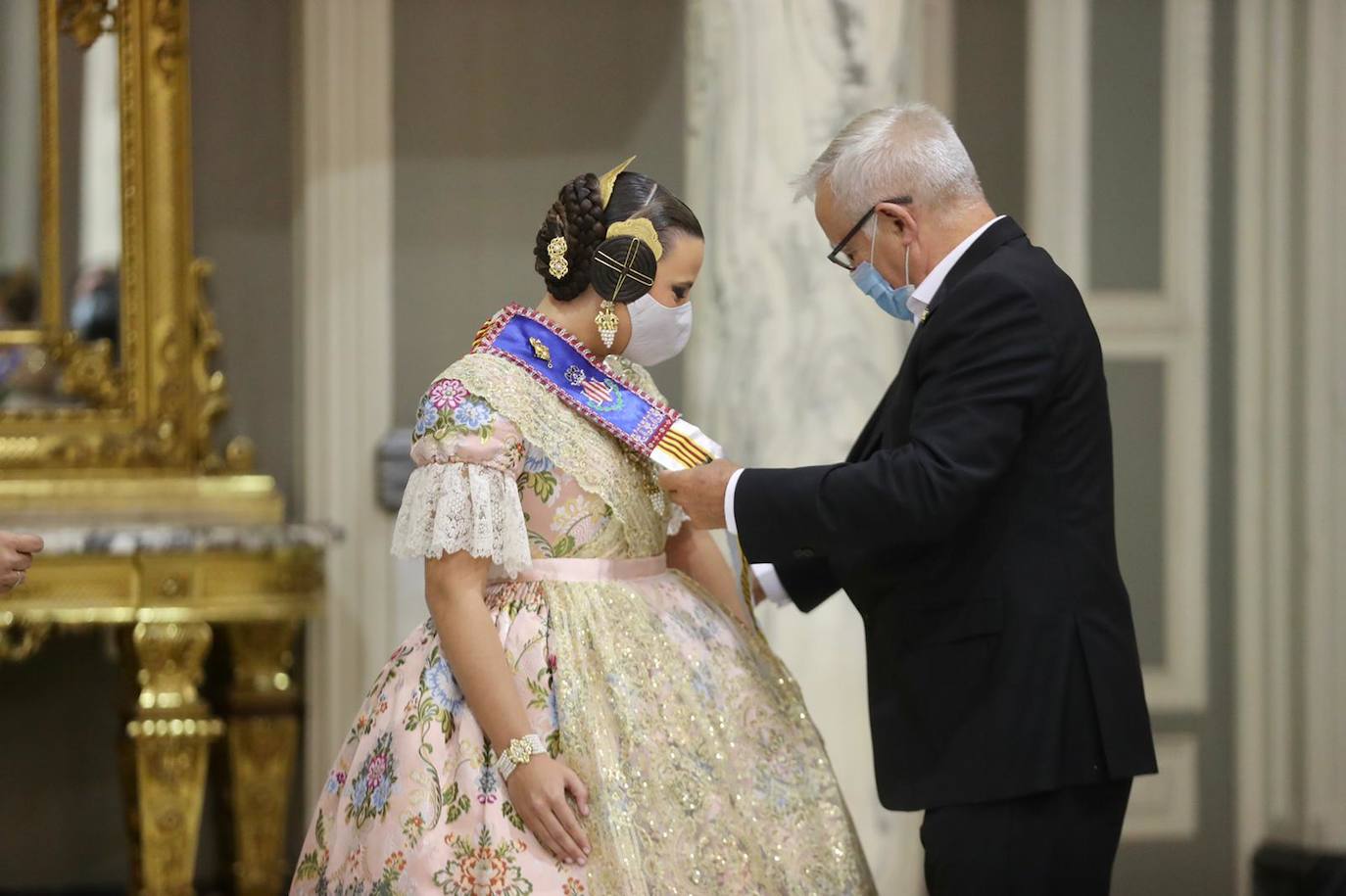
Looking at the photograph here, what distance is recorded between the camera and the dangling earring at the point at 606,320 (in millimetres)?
2191

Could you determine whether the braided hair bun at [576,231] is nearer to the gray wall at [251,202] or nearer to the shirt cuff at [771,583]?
the shirt cuff at [771,583]

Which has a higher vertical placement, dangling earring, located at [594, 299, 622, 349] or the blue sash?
dangling earring, located at [594, 299, 622, 349]

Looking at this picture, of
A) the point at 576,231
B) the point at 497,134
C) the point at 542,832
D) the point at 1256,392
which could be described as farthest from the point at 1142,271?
the point at 542,832

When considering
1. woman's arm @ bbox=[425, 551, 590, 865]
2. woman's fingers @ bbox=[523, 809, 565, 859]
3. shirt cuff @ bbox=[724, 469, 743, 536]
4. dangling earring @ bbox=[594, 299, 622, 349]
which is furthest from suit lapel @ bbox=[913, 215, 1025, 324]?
woman's fingers @ bbox=[523, 809, 565, 859]

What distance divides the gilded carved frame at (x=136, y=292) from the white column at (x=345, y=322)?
0.79 ft

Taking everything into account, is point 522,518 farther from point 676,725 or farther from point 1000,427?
point 1000,427

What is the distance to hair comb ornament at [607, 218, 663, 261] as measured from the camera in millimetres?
2158

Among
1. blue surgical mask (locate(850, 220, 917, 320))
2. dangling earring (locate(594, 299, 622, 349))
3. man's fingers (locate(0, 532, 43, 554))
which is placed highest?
blue surgical mask (locate(850, 220, 917, 320))

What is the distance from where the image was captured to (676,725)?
83.0 inches

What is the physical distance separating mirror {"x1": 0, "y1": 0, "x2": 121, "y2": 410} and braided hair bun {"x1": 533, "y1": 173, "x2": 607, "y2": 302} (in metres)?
1.99

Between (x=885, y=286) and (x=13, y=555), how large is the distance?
125 cm

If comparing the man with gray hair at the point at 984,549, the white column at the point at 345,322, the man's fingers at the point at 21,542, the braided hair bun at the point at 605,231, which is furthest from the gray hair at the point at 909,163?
the white column at the point at 345,322

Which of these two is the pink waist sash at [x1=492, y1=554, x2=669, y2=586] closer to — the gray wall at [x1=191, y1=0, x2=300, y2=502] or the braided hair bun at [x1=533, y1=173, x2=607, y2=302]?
the braided hair bun at [x1=533, y1=173, x2=607, y2=302]

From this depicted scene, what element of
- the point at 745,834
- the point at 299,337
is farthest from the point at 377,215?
the point at 745,834
